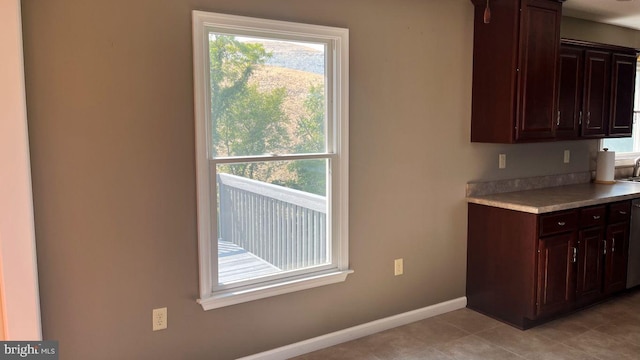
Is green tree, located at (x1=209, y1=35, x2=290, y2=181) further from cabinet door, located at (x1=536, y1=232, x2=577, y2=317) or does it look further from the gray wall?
cabinet door, located at (x1=536, y1=232, x2=577, y2=317)

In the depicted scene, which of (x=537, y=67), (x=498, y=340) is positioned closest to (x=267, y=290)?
(x=498, y=340)

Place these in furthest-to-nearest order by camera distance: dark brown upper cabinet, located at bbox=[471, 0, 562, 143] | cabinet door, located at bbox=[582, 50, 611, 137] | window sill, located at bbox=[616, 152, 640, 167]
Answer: window sill, located at bbox=[616, 152, 640, 167], cabinet door, located at bbox=[582, 50, 611, 137], dark brown upper cabinet, located at bbox=[471, 0, 562, 143]

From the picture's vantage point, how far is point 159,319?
Result: 260 centimetres

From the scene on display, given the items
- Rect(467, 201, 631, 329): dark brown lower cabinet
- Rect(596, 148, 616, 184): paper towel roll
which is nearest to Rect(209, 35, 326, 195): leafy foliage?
Rect(467, 201, 631, 329): dark brown lower cabinet

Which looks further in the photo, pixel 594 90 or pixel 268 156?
pixel 594 90

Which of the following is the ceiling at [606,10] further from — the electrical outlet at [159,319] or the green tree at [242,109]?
the electrical outlet at [159,319]

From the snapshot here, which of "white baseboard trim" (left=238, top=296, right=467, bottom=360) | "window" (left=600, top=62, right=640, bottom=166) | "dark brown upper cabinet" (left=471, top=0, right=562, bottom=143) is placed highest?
"dark brown upper cabinet" (left=471, top=0, right=562, bottom=143)

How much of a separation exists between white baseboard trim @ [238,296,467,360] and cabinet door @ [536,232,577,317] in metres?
0.63

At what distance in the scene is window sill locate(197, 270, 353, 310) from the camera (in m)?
2.71

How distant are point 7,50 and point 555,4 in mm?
3531

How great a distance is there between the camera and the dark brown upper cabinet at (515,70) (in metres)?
3.47

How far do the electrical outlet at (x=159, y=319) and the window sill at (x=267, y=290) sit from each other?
191 mm

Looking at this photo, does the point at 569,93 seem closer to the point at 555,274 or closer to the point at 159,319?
the point at 555,274

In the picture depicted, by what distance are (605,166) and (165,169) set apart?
4.00 m
